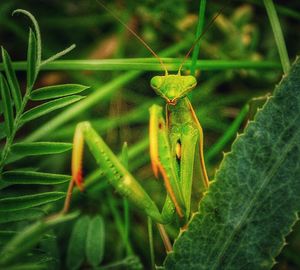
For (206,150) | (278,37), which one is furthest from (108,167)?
(206,150)

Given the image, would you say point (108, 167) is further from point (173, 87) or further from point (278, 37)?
point (278, 37)

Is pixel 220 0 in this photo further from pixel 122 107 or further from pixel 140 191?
pixel 140 191

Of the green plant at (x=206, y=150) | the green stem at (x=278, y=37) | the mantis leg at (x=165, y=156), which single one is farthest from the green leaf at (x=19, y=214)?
the green stem at (x=278, y=37)

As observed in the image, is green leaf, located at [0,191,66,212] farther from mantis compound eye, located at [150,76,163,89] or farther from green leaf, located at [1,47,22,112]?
mantis compound eye, located at [150,76,163,89]

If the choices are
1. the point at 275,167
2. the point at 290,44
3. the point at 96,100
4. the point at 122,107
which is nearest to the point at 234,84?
the point at 290,44

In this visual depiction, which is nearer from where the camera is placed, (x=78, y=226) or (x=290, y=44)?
(x=78, y=226)

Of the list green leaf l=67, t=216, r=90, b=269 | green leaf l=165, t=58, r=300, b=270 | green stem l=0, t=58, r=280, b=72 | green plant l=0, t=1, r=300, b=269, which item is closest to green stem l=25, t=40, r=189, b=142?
green plant l=0, t=1, r=300, b=269

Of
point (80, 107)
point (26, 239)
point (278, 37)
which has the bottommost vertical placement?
point (26, 239)
